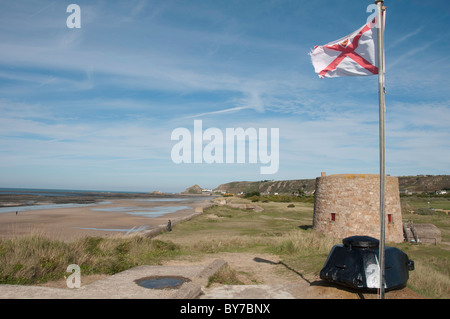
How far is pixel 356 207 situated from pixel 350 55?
41.9 ft

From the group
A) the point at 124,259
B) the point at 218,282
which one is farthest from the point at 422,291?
the point at 124,259

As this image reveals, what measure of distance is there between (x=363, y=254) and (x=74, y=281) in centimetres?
673

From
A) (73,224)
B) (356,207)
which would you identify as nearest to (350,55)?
(356,207)

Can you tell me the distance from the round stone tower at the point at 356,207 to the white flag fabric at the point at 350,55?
12.1m

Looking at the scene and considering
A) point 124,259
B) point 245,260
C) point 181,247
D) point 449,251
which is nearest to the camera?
point 124,259

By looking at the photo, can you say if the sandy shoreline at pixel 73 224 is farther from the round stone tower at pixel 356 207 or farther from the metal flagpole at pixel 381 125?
the metal flagpole at pixel 381 125

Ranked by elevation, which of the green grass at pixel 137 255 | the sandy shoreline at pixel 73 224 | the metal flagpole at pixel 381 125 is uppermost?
the metal flagpole at pixel 381 125

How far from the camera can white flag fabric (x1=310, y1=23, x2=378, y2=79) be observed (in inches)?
269

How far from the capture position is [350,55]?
7.21 meters

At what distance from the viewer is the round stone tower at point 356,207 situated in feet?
59.2

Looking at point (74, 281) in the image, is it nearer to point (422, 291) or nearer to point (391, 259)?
point (391, 259)

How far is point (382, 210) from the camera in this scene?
19.8 ft

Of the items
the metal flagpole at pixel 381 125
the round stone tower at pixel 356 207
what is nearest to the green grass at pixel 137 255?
the round stone tower at pixel 356 207

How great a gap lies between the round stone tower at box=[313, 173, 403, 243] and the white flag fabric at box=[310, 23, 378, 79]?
39.7 ft
